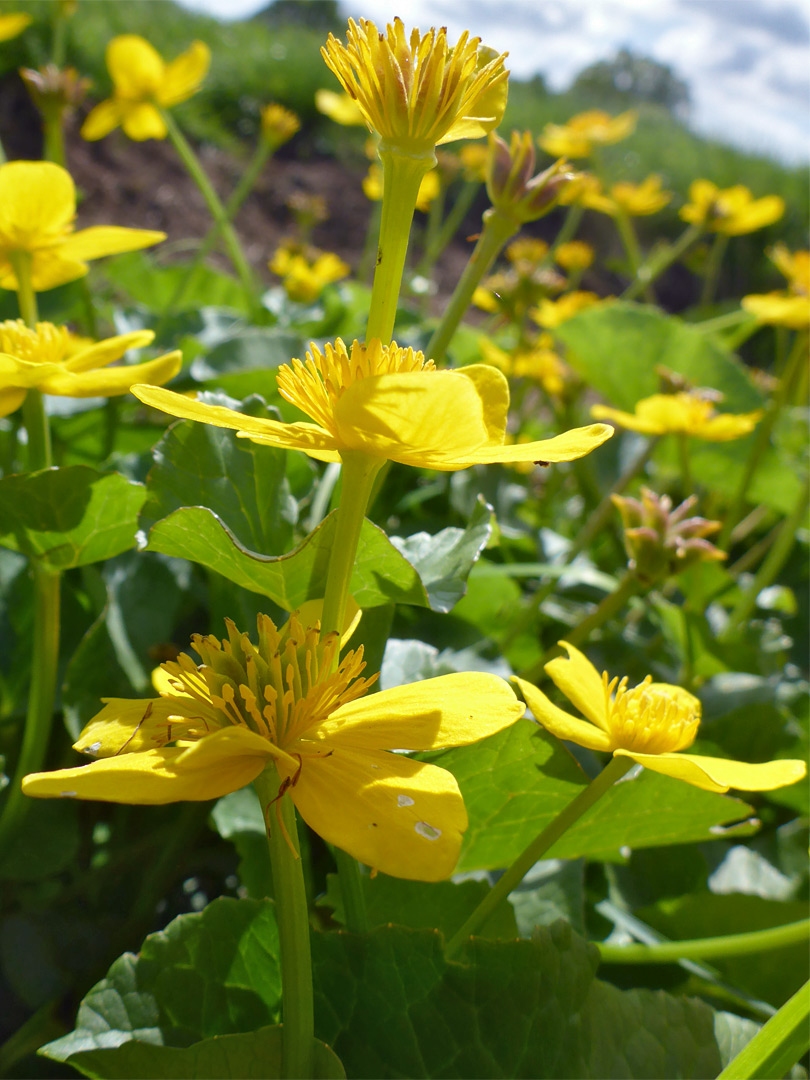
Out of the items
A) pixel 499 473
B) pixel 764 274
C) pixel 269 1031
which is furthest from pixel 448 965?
pixel 764 274

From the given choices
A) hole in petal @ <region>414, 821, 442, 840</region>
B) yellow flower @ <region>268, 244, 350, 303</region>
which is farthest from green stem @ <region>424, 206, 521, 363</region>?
yellow flower @ <region>268, 244, 350, 303</region>

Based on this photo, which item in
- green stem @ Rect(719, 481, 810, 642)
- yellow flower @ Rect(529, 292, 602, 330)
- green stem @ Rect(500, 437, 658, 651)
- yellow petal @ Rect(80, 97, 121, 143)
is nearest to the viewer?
green stem @ Rect(500, 437, 658, 651)

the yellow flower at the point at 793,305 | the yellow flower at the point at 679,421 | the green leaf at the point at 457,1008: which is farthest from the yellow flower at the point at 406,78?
the yellow flower at the point at 793,305

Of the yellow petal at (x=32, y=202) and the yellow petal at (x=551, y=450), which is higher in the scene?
the yellow petal at (x=32, y=202)

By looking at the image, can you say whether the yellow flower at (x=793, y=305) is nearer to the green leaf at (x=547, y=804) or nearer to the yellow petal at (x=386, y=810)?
the green leaf at (x=547, y=804)

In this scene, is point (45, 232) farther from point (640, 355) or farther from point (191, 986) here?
point (640, 355)

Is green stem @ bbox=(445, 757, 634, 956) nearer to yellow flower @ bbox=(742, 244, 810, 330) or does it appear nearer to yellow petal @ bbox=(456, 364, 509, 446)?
yellow petal @ bbox=(456, 364, 509, 446)

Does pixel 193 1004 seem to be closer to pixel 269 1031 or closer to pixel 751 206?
pixel 269 1031
